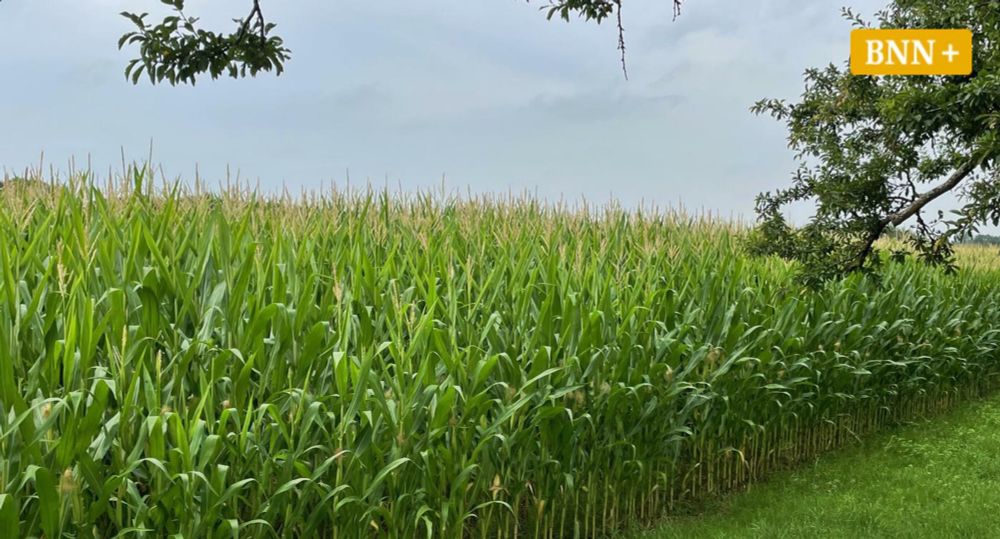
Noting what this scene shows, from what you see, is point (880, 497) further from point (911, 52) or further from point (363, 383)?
point (363, 383)

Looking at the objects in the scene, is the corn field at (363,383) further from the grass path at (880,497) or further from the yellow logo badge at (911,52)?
the yellow logo badge at (911,52)

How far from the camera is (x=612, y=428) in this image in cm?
495

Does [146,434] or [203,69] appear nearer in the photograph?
[146,434]

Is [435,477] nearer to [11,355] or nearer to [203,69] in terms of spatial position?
[11,355]

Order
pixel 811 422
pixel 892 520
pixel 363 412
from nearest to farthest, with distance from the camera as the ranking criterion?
pixel 363 412 < pixel 892 520 < pixel 811 422

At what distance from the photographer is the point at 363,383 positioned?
340cm

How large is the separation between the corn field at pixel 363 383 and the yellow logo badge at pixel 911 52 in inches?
74.3

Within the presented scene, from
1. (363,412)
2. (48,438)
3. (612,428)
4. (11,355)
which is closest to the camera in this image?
(48,438)

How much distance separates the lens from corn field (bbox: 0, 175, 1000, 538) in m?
2.94

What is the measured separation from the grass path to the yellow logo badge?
3.02 metres

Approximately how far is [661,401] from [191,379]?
2851 millimetres

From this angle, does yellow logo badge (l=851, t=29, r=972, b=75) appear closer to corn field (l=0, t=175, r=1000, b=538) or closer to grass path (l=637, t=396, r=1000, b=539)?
corn field (l=0, t=175, r=1000, b=538)

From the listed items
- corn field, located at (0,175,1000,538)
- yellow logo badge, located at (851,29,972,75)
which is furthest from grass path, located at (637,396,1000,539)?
yellow logo badge, located at (851,29,972,75)

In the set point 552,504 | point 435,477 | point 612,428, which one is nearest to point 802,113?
point 612,428
